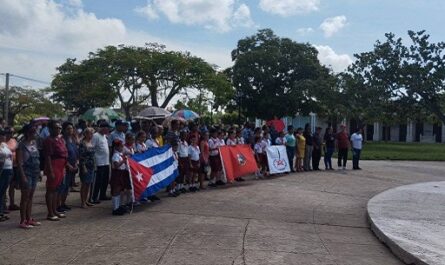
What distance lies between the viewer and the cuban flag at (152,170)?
33.9 ft

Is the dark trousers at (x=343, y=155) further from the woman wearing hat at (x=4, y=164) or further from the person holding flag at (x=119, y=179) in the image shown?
the woman wearing hat at (x=4, y=164)

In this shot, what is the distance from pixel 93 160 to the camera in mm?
10594

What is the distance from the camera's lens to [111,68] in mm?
39375

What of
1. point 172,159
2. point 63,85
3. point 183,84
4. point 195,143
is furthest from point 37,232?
point 63,85

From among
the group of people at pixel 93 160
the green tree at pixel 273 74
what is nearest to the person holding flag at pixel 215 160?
the group of people at pixel 93 160

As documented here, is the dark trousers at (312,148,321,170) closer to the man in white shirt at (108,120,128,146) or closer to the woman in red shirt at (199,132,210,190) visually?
the woman in red shirt at (199,132,210,190)

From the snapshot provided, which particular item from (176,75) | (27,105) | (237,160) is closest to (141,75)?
(176,75)

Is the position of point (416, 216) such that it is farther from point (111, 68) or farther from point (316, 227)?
point (111, 68)

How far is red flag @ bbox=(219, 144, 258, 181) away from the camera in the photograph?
47.5ft

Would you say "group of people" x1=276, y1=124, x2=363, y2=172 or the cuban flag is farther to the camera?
"group of people" x1=276, y1=124, x2=363, y2=172

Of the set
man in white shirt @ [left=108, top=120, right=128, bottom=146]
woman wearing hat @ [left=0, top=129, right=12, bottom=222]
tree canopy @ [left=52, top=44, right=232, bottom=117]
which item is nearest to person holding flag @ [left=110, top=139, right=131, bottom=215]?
man in white shirt @ [left=108, top=120, right=128, bottom=146]

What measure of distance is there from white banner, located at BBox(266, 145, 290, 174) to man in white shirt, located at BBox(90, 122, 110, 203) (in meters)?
6.75

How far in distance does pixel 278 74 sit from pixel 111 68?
753 inches

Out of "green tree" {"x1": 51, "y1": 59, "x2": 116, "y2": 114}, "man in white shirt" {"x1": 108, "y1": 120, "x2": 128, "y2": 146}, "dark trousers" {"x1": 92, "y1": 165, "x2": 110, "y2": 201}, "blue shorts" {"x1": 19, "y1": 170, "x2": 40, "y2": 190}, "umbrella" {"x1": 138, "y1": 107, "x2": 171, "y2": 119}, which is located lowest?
"dark trousers" {"x1": 92, "y1": 165, "x2": 110, "y2": 201}
